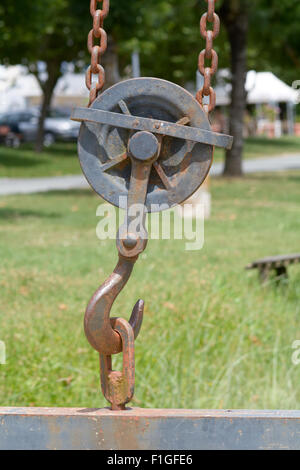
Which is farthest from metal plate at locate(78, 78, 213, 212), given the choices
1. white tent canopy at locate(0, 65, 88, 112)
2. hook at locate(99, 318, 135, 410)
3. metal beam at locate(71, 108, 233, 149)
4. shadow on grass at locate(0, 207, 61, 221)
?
white tent canopy at locate(0, 65, 88, 112)

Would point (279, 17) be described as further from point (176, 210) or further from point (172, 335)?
point (172, 335)

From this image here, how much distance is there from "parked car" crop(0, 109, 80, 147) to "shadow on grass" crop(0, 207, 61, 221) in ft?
80.6

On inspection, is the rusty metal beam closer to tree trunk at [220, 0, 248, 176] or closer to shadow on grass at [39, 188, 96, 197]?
shadow on grass at [39, 188, 96, 197]

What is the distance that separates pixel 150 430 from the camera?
65.4 inches

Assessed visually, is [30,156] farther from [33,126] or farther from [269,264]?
[269,264]

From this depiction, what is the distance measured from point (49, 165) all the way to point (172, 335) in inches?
778

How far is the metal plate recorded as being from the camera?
1.78 meters

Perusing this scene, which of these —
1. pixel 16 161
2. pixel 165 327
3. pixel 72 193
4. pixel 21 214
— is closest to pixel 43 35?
pixel 16 161

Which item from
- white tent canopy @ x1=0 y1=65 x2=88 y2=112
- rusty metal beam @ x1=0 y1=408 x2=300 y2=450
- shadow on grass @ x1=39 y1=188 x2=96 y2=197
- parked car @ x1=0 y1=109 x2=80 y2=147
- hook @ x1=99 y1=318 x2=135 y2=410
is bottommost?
rusty metal beam @ x1=0 y1=408 x2=300 y2=450

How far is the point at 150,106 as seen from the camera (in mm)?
1836

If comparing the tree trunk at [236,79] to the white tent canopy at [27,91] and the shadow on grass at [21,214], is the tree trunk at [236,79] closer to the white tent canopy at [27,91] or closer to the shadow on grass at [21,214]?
the shadow on grass at [21,214]

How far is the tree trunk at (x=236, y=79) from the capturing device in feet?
61.2

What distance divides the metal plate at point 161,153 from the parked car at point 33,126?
34.8 metres

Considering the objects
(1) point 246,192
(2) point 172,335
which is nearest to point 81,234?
(2) point 172,335
